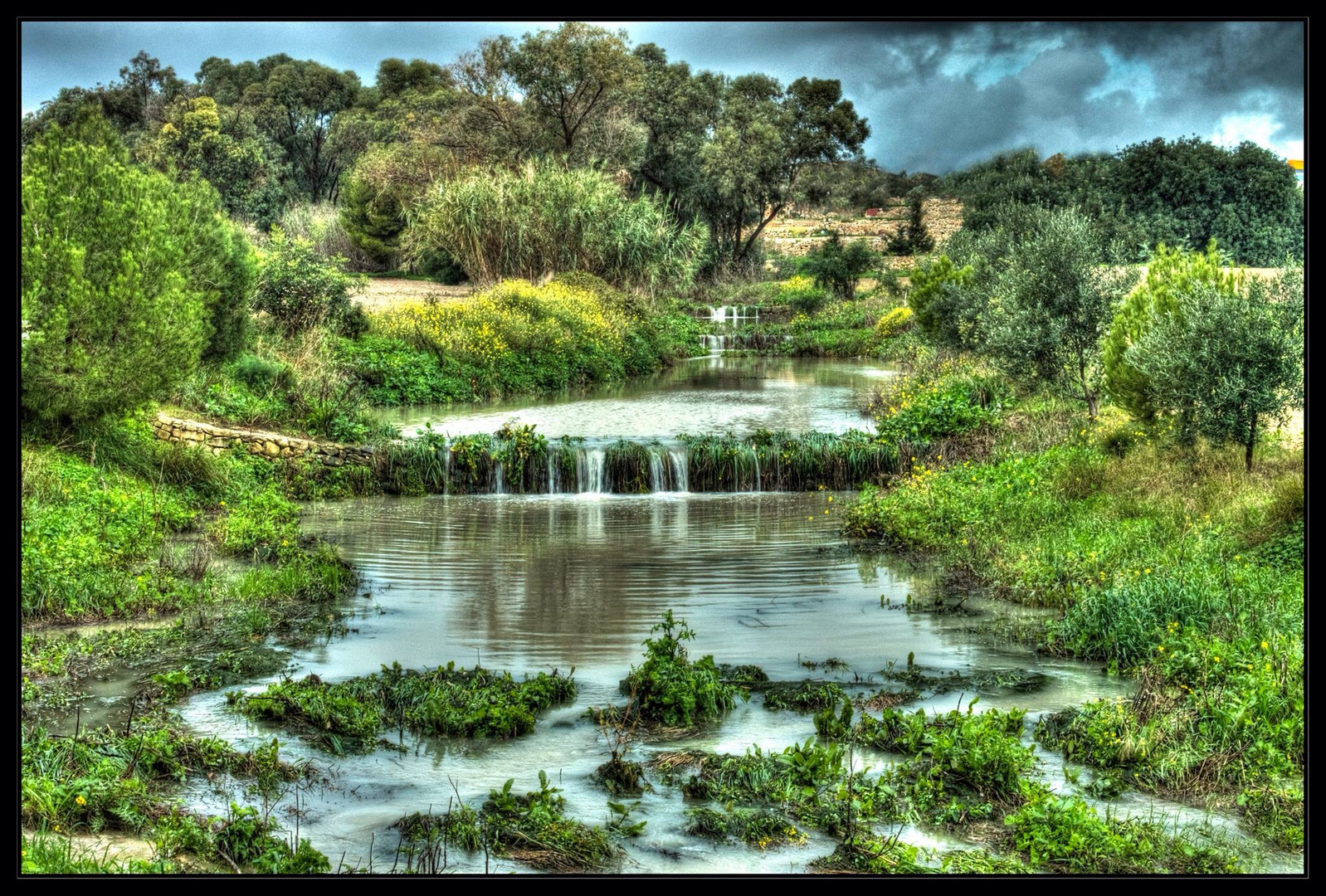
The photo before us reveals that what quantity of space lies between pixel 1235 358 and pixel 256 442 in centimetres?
1179

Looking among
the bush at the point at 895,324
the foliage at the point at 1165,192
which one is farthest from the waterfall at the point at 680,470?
the foliage at the point at 1165,192

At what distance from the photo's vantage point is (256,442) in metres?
15.3

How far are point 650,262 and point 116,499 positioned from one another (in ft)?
81.4

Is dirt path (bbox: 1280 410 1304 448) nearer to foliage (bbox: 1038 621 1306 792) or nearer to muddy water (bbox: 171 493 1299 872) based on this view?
muddy water (bbox: 171 493 1299 872)

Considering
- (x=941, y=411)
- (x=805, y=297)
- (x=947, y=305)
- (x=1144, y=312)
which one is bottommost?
(x=941, y=411)

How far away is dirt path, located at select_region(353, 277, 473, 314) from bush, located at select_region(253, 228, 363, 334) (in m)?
3.60

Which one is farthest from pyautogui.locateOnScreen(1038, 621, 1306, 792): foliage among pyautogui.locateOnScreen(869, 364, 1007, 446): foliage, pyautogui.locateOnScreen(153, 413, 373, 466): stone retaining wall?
pyautogui.locateOnScreen(153, 413, 373, 466): stone retaining wall

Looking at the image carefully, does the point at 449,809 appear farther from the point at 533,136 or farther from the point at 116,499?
the point at 533,136

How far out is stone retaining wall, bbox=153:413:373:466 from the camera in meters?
14.7

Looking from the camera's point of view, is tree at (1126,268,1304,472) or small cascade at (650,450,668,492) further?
small cascade at (650,450,668,492)

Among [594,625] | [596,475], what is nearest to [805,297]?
[596,475]

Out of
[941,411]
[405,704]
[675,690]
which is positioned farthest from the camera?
[941,411]

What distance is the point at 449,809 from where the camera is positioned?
559cm

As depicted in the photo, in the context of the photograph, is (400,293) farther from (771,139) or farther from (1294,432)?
(1294,432)
